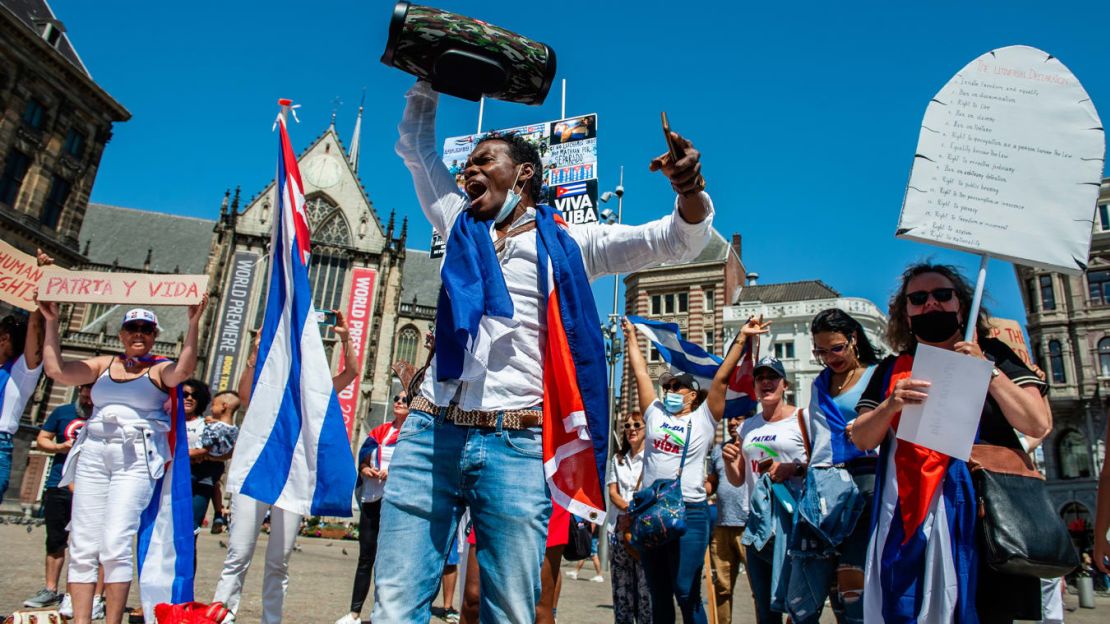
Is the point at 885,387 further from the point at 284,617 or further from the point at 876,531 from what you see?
the point at 284,617

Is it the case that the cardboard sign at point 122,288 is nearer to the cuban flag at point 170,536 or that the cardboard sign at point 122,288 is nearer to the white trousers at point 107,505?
the cuban flag at point 170,536

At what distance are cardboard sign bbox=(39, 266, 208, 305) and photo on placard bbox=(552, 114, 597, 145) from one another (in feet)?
39.7

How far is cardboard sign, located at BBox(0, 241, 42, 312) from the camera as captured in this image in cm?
524

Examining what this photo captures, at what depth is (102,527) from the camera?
4254 mm

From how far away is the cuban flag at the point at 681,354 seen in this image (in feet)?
24.5

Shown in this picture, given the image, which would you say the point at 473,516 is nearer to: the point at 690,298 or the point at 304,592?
the point at 304,592

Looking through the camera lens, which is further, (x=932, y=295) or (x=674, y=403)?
(x=674, y=403)

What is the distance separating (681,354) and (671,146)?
5476mm

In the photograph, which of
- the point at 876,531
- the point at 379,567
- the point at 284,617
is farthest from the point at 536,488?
the point at 284,617

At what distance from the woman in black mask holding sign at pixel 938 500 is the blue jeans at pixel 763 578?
6.05ft

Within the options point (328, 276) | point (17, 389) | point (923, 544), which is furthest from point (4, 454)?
point (328, 276)

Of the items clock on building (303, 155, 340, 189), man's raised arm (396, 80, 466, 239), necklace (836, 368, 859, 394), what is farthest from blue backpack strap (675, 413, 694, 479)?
clock on building (303, 155, 340, 189)

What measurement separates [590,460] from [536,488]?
20 centimetres

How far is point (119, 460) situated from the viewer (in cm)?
430
